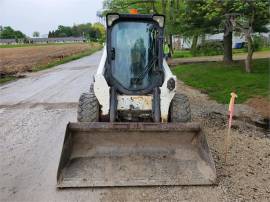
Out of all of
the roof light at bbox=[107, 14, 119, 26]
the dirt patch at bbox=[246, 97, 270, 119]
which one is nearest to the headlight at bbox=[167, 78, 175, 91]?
the roof light at bbox=[107, 14, 119, 26]

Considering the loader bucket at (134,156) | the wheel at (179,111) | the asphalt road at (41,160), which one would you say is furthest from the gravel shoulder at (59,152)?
the wheel at (179,111)

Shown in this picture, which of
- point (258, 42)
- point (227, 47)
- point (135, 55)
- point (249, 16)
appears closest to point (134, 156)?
point (135, 55)

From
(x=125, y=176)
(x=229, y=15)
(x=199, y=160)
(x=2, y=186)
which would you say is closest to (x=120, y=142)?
(x=125, y=176)

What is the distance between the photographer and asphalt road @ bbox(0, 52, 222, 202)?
5418mm

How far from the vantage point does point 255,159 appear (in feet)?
22.2

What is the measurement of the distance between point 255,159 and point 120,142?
2.28 metres

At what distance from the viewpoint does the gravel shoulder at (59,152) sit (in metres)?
5.43

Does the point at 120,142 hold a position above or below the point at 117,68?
below

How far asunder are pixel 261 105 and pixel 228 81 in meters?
4.39

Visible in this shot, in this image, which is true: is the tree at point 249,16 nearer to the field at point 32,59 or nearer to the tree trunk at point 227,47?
the tree trunk at point 227,47

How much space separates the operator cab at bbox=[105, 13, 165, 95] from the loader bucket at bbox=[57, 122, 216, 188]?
44.6 inches

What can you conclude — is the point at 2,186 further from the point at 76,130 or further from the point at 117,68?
the point at 117,68

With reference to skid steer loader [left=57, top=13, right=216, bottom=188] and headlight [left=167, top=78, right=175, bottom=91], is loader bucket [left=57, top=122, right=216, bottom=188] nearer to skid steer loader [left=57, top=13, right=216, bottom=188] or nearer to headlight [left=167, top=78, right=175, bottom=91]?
skid steer loader [left=57, top=13, right=216, bottom=188]

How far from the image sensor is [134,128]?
20.7 ft
